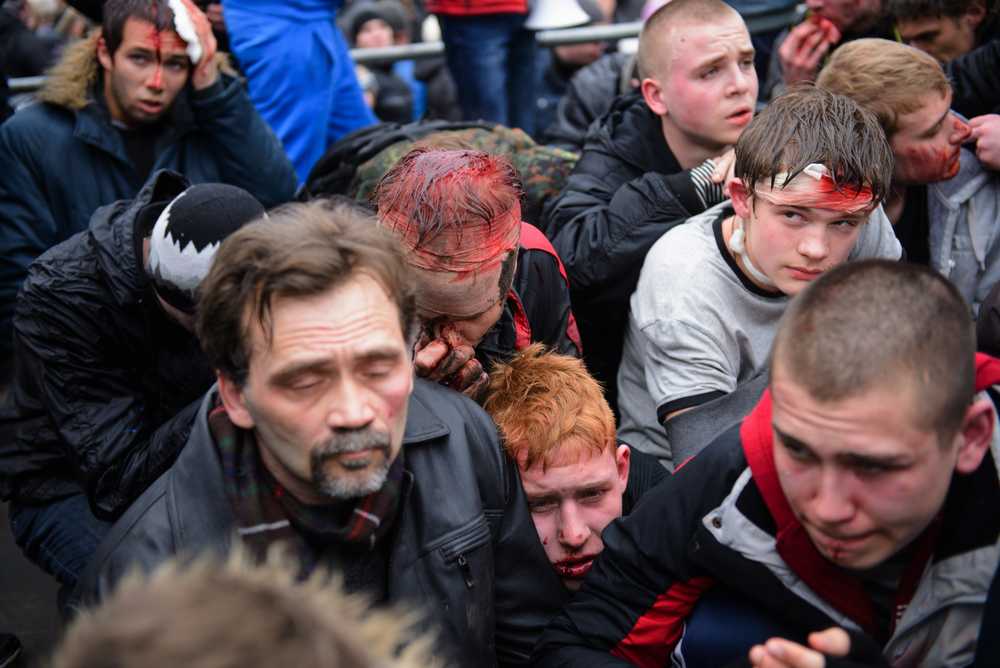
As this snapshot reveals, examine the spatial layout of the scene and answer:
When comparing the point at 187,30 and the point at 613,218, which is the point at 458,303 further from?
the point at 187,30

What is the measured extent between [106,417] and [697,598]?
74.5 inches

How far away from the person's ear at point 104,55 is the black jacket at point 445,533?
2.28 meters

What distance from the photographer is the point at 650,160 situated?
4312 millimetres

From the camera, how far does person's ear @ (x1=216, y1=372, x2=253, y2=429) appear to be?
244cm

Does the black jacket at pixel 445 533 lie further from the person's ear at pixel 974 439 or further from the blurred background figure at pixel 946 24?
the blurred background figure at pixel 946 24

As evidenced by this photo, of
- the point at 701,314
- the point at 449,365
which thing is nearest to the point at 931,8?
the point at 701,314

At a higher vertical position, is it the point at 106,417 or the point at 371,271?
the point at 371,271

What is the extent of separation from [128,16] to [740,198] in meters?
2.48

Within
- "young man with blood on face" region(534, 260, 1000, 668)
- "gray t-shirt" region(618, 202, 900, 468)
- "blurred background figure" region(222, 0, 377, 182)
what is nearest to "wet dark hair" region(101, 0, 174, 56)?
"blurred background figure" region(222, 0, 377, 182)

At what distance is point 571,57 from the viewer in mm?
7328

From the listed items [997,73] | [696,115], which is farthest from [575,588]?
[997,73]

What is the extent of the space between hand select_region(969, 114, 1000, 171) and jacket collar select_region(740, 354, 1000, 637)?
6.35 feet

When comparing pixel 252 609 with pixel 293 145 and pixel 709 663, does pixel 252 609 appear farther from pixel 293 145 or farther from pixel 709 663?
pixel 293 145

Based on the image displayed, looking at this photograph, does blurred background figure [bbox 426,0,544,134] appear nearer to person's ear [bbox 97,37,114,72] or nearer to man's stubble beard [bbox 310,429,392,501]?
person's ear [bbox 97,37,114,72]
